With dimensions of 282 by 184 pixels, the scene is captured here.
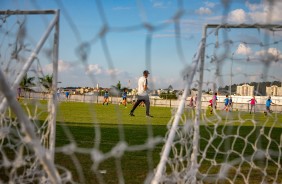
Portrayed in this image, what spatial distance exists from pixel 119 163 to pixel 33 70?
177cm

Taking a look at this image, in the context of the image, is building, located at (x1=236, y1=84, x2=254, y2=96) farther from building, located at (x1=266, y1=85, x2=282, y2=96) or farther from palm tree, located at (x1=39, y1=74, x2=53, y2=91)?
palm tree, located at (x1=39, y1=74, x2=53, y2=91)

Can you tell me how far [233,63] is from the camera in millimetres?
4090

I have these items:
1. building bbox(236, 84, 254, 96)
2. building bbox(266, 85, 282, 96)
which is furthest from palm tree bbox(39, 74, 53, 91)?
building bbox(266, 85, 282, 96)

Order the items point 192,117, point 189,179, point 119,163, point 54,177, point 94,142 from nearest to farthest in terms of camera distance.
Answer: point 54,177 → point 189,179 → point 192,117 → point 119,163 → point 94,142

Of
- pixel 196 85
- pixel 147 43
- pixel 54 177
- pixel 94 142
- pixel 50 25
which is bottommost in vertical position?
pixel 94 142

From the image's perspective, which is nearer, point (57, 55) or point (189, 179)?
point (189, 179)

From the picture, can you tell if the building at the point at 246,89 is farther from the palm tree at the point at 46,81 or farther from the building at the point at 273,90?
the palm tree at the point at 46,81

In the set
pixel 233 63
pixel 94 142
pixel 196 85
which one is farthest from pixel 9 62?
pixel 94 142

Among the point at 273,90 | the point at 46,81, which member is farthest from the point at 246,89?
the point at 46,81

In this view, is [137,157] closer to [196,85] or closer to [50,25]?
[196,85]

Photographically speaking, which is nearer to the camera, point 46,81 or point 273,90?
point 46,81

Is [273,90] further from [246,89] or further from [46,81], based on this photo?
[46,81]

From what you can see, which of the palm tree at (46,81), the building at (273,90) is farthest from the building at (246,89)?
the palm tree at (46,81)

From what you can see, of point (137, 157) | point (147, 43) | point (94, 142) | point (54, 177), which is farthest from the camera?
point (94, 142)
